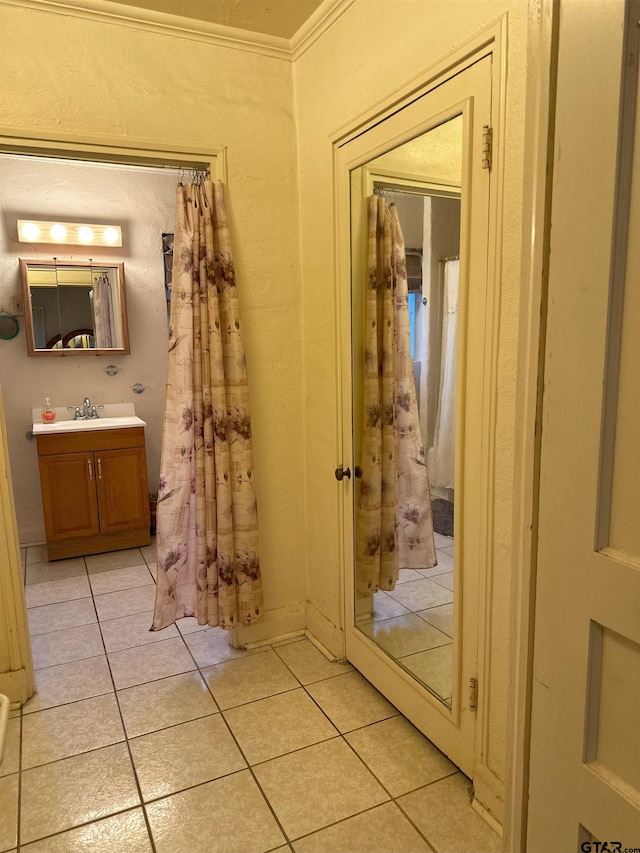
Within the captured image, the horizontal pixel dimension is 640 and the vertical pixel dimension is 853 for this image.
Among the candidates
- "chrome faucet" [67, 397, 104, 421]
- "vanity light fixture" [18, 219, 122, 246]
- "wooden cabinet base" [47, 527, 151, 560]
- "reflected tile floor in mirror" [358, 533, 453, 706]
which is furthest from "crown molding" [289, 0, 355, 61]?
"wooden cabinet base" [47, 527, 151, 560]

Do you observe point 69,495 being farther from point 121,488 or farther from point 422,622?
point 422,622

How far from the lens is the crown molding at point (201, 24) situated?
2016mm

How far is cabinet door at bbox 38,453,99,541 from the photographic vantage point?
3.59 metres

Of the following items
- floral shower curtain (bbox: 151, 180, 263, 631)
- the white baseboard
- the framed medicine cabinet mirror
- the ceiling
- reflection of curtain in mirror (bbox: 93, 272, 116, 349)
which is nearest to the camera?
the ceiling

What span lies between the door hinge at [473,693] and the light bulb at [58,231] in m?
3.74

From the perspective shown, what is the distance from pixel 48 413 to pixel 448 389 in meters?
3.12

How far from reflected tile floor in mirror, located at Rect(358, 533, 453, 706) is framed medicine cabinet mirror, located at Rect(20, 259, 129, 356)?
9.31ft

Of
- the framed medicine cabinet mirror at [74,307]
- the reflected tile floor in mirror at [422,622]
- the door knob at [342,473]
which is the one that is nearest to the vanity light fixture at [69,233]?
the framed medicine cabinet mirror at [74,307]

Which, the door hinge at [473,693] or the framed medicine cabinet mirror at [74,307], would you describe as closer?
the door hinge at [473,693]

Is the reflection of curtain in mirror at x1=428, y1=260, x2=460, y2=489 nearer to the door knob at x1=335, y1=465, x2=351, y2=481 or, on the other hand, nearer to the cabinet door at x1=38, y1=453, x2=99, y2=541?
the door knob at x1=335, y1=465, x2=351, y2=481

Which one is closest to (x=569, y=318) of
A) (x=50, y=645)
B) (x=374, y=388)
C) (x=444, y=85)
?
(x=444, y=85)

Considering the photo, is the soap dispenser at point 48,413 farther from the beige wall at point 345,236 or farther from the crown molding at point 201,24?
the crown molding at point 201,24

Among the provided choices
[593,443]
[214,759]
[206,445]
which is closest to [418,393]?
Answer: [206,445]

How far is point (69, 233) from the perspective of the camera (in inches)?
153
